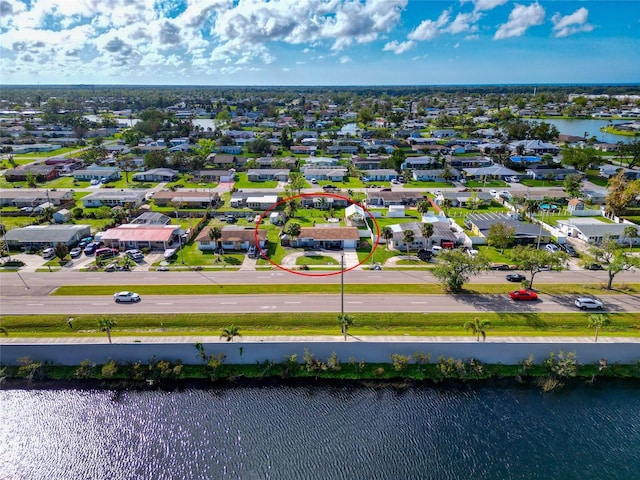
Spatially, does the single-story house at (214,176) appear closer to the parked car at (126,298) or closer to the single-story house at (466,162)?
the single-story house at (466,162)

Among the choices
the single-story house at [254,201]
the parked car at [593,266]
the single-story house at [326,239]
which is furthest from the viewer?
the single-story house at [254,201]

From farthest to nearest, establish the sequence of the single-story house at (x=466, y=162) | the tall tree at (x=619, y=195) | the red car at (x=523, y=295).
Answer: the single-story house at (x=466, y=162), the tall tree at (x=619, y=195), the red car at (x=523, y=295)

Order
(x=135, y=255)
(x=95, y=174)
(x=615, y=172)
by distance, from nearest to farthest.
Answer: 1. (x=135, y=255)
2. (x=615, y=172)
3. (x=95, y=174)

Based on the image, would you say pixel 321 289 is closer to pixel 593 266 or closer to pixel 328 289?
pixel 328 289

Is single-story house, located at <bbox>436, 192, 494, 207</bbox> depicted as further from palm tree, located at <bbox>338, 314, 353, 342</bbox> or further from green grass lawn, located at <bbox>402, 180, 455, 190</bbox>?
palm tree, located at <bbox>338, 314, 353, 342</bbox>

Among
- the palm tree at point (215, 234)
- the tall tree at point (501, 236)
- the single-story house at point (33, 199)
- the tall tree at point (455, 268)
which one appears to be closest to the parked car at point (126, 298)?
the palm tree at point (215, 234)

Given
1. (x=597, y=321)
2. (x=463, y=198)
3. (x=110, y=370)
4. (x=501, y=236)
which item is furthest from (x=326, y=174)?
(x=110, y=370)

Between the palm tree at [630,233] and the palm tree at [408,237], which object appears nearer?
the palm tree at [408,237]

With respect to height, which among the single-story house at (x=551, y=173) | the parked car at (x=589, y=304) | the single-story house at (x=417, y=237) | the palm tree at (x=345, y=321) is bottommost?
the parked car at (x=589, y=304)
